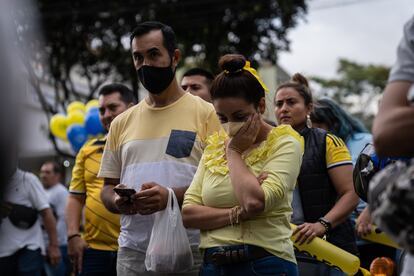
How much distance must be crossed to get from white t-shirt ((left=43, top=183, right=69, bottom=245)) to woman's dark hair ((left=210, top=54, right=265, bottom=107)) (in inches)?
278

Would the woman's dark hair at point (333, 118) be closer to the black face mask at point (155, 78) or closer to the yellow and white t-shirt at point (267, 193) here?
the black face mask at point (155, 78)

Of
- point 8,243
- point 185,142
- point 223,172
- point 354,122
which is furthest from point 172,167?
point 8,243

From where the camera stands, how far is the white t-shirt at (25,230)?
6.95m

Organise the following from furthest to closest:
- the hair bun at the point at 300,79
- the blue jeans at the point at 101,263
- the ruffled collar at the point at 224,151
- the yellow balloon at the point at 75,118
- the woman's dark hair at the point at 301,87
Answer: the yellow balloon at the point at 75,118 → the blue jeans at the point at 101,263 → the hair bun at the point at 300,79 → the woman's dark hair at the point at 301,87 → the ruffled collar at the point at 224,151

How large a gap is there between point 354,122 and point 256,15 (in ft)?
38.9

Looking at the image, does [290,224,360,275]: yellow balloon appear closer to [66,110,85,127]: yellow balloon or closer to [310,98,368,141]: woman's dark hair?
[310,98,368,141]: woman's dark hair

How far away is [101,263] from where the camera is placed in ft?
17.6

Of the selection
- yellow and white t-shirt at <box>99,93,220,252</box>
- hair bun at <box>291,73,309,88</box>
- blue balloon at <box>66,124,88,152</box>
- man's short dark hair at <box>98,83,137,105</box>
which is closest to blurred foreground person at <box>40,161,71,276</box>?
blue balloon at <box>66,124,88,152</box>

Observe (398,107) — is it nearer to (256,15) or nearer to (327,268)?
(327,268)

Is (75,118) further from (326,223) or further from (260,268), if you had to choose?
(260,268)

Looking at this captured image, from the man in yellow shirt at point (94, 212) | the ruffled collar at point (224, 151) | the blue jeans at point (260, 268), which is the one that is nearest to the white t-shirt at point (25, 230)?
the man in yellow shirt at point (94, 212)

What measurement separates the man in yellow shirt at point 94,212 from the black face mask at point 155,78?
1468 millimetres

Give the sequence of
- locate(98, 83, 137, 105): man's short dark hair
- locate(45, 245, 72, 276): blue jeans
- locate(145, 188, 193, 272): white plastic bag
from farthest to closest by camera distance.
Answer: locate(45, 245, 72, 276): blue jeans
locate(98, 83, 137, 105): man's short dark hair
locate(145, 188, 193, 272): white plastic bag

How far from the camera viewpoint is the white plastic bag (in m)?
3.81
